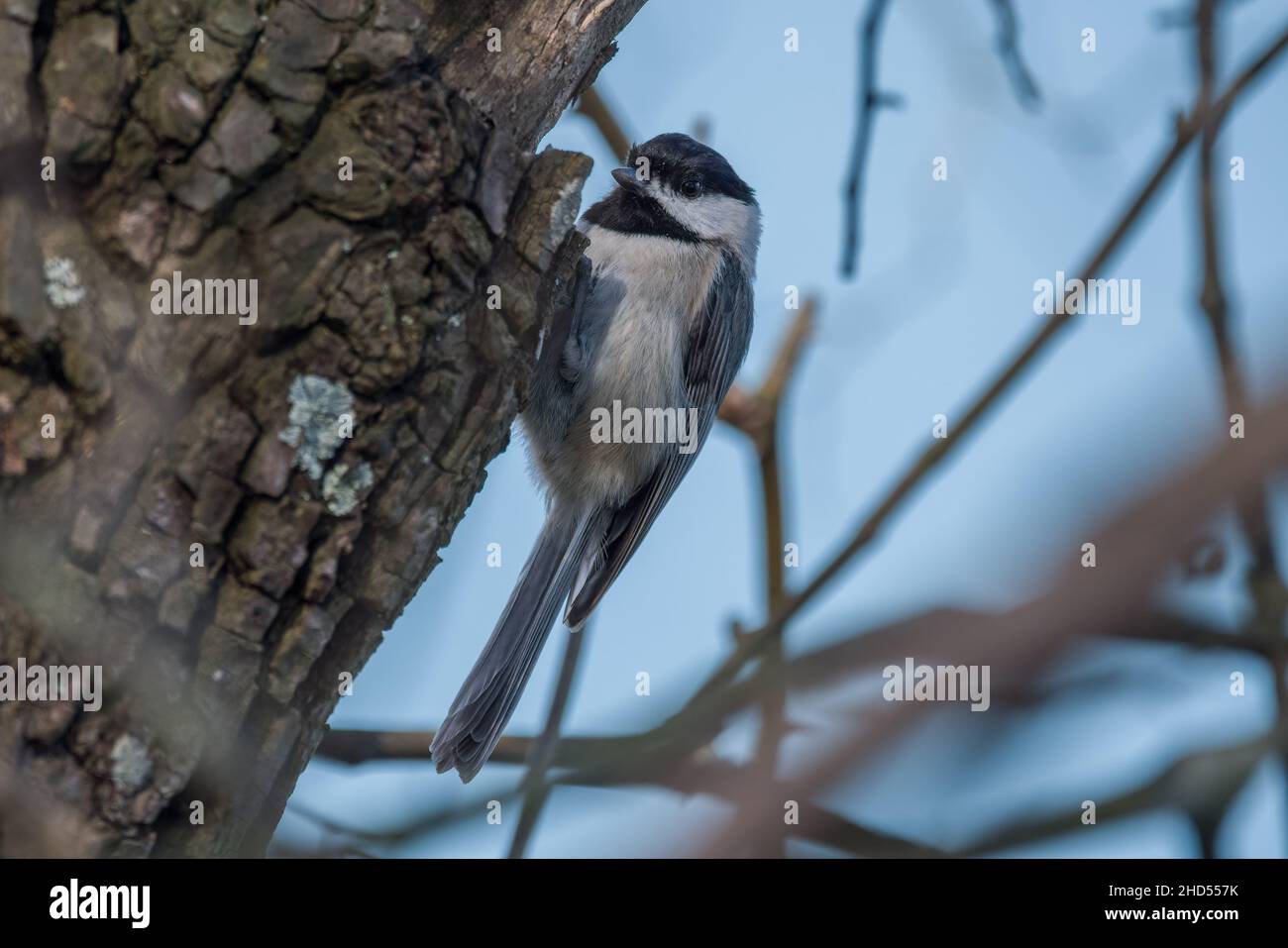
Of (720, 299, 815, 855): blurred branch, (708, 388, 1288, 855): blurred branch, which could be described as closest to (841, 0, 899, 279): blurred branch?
(720, 299, 815, 855): blurred branch

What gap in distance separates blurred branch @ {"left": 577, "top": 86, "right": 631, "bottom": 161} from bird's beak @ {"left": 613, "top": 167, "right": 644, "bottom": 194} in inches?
1.9

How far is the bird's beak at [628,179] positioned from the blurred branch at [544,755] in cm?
161

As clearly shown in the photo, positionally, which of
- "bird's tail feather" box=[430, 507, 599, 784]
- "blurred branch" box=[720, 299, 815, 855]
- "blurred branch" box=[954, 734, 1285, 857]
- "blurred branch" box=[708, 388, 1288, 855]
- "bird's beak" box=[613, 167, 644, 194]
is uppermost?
"bird's beak" box=[613, 167, 644, 194]

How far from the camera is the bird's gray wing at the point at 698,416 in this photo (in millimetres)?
3957

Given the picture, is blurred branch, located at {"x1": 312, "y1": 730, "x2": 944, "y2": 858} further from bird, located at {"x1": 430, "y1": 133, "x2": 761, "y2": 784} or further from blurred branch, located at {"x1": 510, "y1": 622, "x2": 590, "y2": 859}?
bird, located at {"x1": 430, "y1": 133, "x2": 761, "y2": 784}

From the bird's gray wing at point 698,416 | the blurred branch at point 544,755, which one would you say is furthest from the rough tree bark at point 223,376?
the bird's gray wing at point 698,416

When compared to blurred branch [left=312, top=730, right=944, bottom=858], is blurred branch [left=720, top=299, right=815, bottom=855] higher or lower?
higher

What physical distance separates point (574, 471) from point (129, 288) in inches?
81.8

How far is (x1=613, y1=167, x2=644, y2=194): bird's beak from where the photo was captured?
13.1ft

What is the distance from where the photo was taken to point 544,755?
2412 mm

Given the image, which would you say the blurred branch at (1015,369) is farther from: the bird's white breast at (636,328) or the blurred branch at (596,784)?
the bird's white breast at (636,328)

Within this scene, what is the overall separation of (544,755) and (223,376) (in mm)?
917
